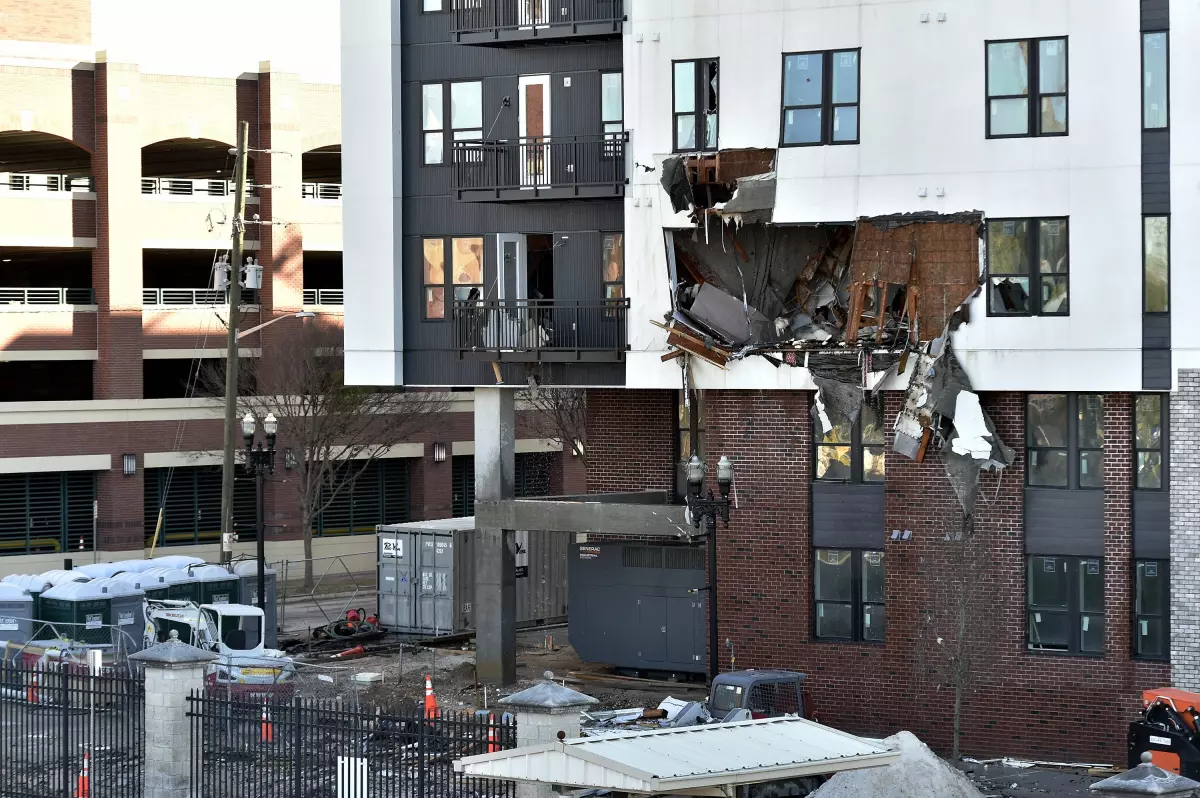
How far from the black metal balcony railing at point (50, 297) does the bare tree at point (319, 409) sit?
5735mm

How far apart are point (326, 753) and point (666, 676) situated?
488 inches

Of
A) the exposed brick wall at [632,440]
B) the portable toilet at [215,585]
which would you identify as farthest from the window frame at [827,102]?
the portable toilet at [215,585]

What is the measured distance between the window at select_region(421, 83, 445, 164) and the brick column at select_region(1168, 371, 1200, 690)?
14.7 meters

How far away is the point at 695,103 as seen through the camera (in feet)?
99.9

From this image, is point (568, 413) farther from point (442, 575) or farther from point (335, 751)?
point (335, 751)

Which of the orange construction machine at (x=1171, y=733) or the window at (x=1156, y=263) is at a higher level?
the window at (x=1156, y=263)

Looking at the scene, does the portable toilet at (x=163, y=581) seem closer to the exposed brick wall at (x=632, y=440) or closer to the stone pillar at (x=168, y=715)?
the exposed brick wall at (x=632, y=440)

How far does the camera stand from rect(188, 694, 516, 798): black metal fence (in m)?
19.8

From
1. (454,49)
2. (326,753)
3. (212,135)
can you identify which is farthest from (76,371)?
(326,753)

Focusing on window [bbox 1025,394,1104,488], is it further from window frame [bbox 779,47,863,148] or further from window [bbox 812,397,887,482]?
window frame [bbox 779,47,863,148]

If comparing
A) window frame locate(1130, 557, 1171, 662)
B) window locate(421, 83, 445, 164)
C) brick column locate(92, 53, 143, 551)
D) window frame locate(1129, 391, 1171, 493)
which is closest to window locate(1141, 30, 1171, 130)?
window frame locate(1129, 391, 1171, 493)

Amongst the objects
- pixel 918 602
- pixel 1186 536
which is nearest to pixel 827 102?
pixel 918 602

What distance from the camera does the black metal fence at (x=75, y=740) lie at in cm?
2341

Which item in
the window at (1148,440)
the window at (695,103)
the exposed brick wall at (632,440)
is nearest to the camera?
the window at (1148,440)
